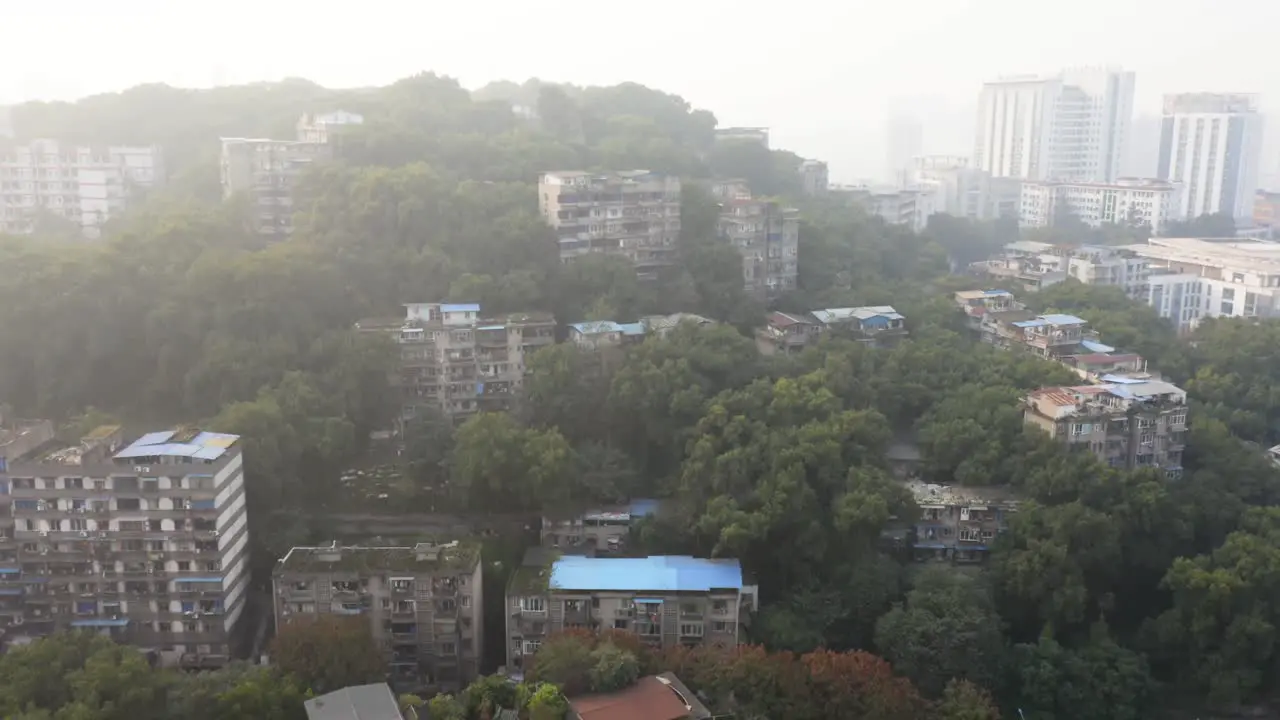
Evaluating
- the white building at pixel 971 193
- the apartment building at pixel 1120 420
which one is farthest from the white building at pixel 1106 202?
the apartment building at pixel 1120 420

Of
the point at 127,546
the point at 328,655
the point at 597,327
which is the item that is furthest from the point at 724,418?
the point at 127,546

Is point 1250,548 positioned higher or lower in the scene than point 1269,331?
lower

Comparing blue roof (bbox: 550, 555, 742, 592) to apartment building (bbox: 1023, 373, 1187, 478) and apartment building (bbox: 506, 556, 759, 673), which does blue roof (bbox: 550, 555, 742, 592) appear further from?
apartment building (bbox: 1023, 373, 1187, 478)

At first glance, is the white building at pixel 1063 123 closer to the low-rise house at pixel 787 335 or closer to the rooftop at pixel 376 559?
the low-rise house at pixel 787 335

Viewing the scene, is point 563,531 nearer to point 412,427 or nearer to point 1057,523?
point 412,427

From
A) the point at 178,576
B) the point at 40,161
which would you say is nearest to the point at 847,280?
the point at 178,576

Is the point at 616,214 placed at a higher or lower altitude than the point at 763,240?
higher

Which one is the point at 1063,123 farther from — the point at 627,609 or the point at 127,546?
the point at 127,546
